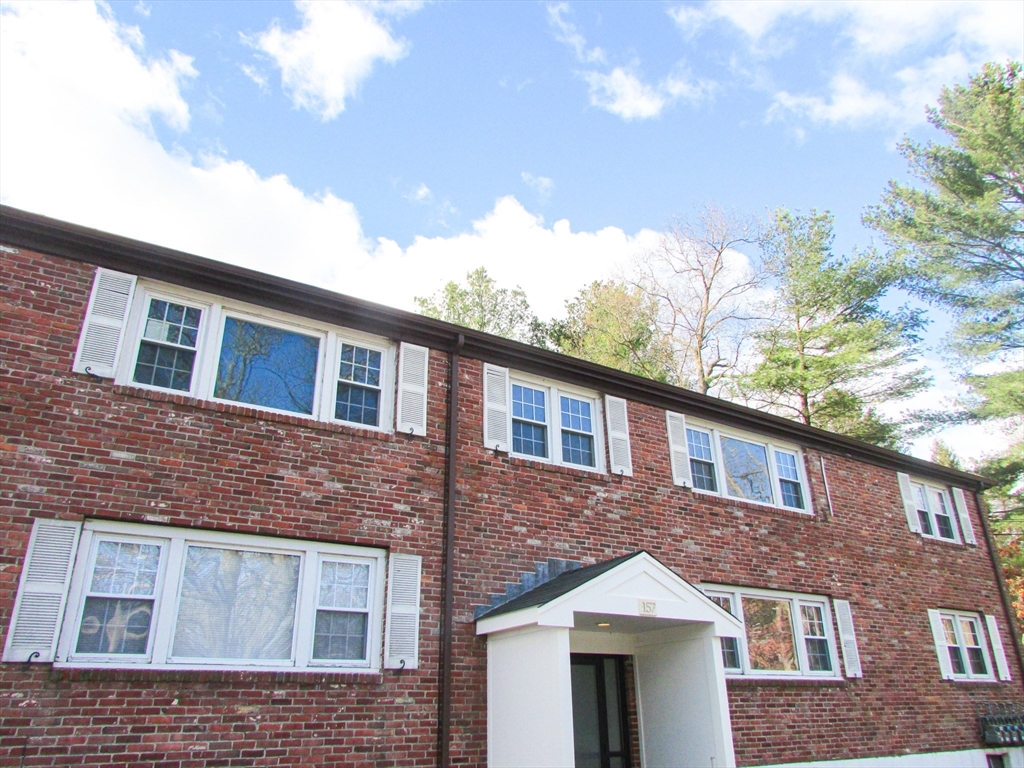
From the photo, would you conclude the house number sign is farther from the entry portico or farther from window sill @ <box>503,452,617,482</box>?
window sill @ <box>503,452,617,482</box>

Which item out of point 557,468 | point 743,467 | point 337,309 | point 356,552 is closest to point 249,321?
point 337,309

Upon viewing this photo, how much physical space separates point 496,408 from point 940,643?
990 cm

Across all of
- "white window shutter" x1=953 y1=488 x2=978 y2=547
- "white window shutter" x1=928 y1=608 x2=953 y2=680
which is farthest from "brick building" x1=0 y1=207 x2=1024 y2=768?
"white window shutter" x1=953 y1=488 x2=978 y2=547

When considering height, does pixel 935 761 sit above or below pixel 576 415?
below

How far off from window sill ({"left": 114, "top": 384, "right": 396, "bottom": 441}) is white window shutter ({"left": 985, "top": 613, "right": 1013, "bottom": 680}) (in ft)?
43.1

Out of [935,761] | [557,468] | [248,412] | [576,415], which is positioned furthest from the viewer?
[935,761]

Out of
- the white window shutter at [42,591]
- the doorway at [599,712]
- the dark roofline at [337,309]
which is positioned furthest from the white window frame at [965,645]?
the white window shutter at [42,591]

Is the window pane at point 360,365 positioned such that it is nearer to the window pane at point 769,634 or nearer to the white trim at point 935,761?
the window pane at point 769,634

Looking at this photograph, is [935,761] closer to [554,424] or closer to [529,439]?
[554,424]

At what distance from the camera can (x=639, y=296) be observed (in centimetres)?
2847

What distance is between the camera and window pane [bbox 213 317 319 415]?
26.9 ft

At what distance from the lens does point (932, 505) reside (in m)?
15.4

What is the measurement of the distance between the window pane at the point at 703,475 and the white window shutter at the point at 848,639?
9.74 feet

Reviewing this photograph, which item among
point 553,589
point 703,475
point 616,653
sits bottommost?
point 616,653
